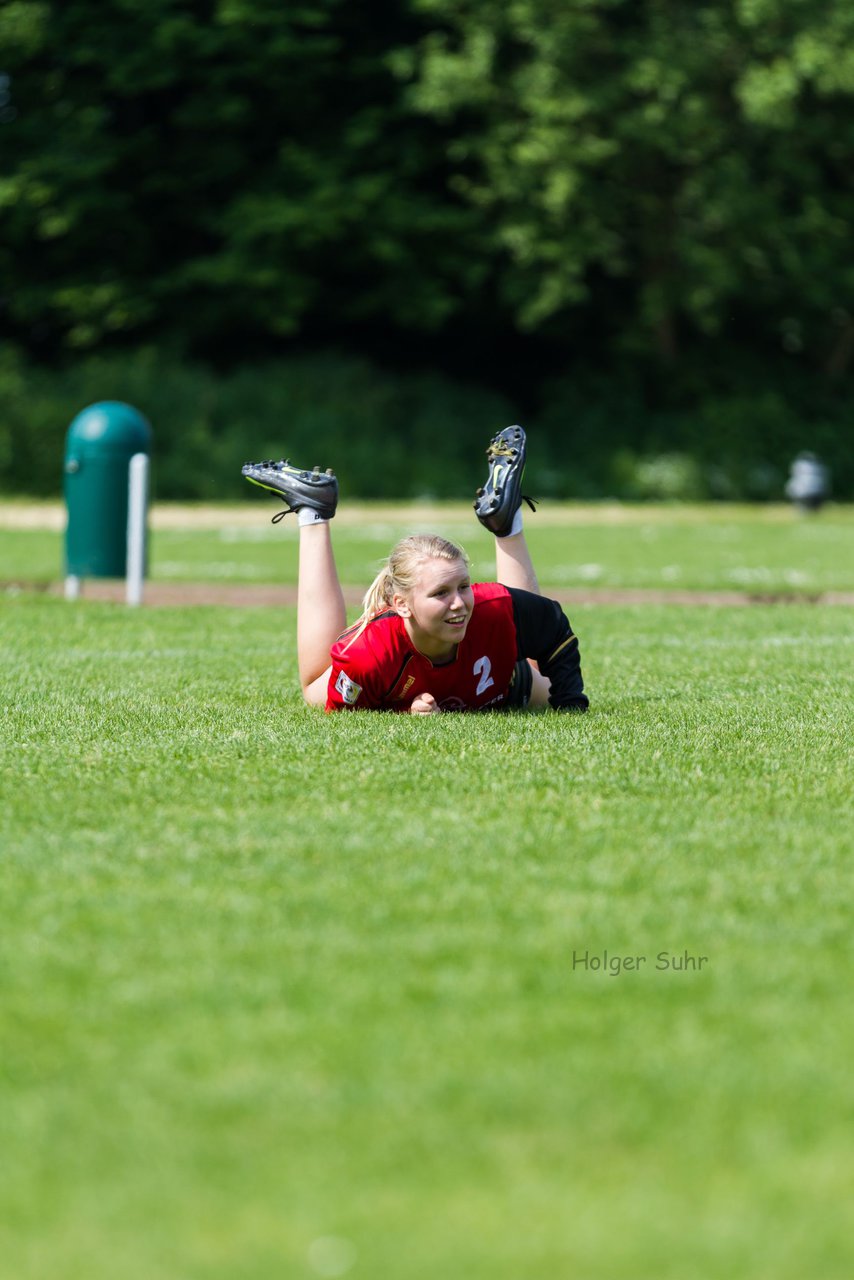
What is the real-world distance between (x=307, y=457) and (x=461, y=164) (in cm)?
888

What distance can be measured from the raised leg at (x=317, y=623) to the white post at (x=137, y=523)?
5.39m

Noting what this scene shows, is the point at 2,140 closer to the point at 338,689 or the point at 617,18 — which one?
the point at 617,18

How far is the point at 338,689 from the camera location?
752cm

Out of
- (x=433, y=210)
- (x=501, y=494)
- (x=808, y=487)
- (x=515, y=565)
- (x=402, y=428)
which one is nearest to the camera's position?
(x=501, y=494)

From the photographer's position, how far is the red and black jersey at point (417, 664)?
7344 mm

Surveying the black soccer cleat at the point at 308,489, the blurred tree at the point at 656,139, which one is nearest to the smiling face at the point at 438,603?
the black soccer cleat at the point at 308,489

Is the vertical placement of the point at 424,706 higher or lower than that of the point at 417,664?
lower

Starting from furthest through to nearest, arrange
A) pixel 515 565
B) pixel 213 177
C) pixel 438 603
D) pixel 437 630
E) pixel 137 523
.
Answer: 1. pixel 213 177
2. pixel 137 523
3. pixel 515 565
4. pixel 437 630
5. pixel 438 603

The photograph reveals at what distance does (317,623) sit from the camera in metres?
7.79

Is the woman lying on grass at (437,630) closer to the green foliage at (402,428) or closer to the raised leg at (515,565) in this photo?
the raised leg at (515,565)

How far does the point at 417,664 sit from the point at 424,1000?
376 centimetres

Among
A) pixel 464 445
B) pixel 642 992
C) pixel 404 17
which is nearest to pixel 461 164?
pixel 404 17

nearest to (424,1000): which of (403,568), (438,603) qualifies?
(438,603)

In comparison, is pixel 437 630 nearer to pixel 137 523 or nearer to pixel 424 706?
pixel 424 706
